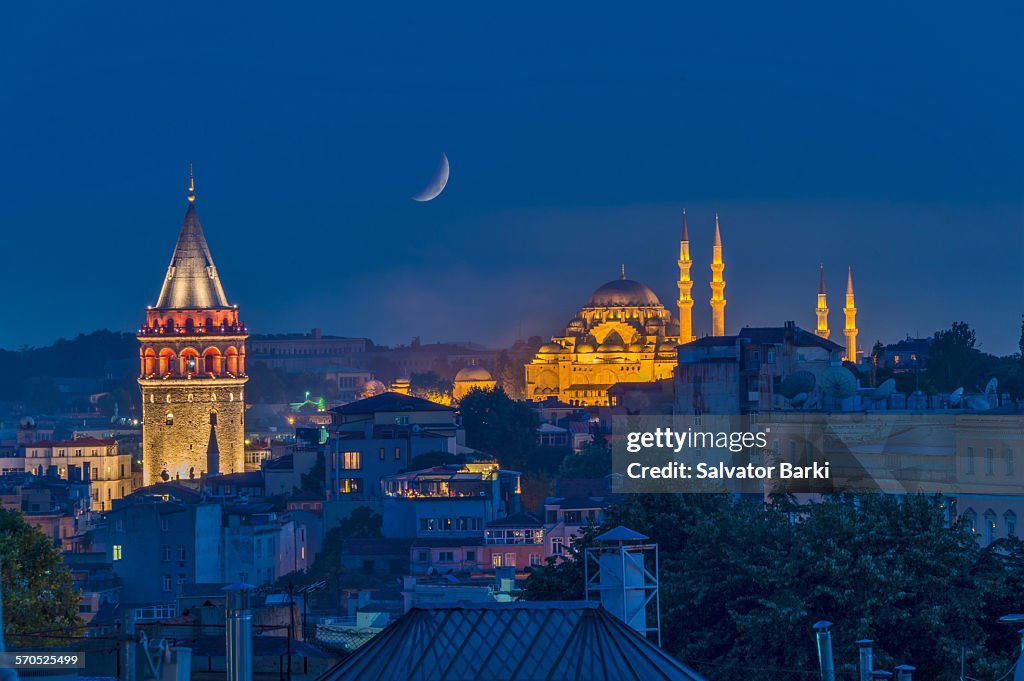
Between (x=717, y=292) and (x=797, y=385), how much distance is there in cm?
6434

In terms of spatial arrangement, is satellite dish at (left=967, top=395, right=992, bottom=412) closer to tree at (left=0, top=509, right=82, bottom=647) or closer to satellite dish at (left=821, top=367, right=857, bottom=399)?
satellite dish at (left=821, top=367, right=857, bottom=399)

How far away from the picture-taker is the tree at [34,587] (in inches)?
1194

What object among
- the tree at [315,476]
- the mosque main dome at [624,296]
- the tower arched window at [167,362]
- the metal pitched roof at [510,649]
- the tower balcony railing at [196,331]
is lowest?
the metal pitched roof at [510,649]

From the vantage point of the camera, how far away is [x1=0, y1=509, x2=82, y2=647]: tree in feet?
99.5

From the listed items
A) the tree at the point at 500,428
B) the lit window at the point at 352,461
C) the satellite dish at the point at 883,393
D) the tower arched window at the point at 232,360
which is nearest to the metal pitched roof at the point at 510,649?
the satellite dish at the point at 883,393

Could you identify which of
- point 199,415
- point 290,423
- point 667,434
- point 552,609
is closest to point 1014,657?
point 552,609

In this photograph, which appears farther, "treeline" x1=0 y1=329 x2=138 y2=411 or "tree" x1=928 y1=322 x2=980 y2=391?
"treeline" x1=0 y1=329 x2=138 y2=411

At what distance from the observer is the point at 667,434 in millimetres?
62000

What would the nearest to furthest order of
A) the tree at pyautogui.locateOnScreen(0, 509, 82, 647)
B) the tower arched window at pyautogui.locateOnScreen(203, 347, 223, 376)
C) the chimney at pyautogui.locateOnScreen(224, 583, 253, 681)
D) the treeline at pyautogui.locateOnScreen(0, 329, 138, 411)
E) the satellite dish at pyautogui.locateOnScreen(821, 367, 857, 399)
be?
1. the chimney at pyautogui.locateOnScreen(224, 583, 253, 681)
2. the tree at pyautogui.locateOnScreen(0, 509, 82, 647)
3. the satellite dish at pyautogui.locateOnScreen(821, 367, 857, 399)
4. the tower arched window at pyautogui.locateOnScreen(203, 347, 223, 376)
5. the treeline at pyautogui.locateOnScreen(0, 329, 138, 411)

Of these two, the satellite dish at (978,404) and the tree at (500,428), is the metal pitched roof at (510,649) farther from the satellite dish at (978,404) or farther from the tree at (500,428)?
the tree at (500,428)

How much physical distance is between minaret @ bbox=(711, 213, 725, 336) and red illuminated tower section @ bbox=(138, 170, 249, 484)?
26591 millimetres

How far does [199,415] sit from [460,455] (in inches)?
663

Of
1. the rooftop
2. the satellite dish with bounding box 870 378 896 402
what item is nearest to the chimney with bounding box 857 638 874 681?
the satellite dish with bounding box 870 378 896 402

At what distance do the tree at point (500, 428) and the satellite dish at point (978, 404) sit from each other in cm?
4289
